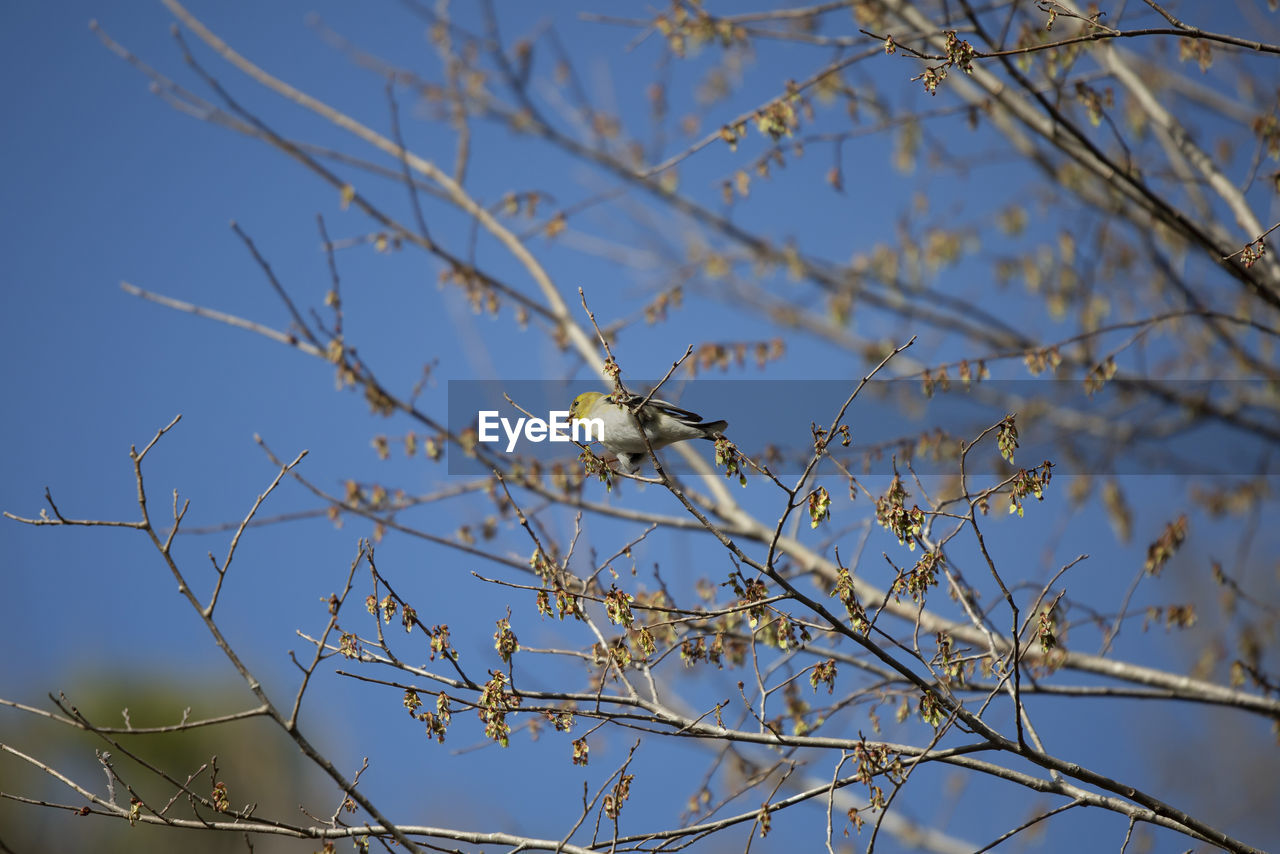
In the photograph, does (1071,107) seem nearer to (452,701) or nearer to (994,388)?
(994,388)

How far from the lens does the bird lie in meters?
3.88

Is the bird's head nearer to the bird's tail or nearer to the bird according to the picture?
the bird

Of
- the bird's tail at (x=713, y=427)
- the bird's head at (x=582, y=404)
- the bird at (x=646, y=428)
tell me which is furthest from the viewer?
the bird's head at (x=582, y=404)

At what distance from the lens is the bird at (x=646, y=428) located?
3.88 meters

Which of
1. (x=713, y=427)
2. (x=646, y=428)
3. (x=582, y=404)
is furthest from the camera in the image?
(x=582, y=404)

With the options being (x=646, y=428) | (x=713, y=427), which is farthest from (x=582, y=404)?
(x=713, y=427)

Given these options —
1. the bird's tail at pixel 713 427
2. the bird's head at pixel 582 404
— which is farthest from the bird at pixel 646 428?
the bird's head at pixel 582 404

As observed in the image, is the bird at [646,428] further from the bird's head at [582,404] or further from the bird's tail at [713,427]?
the bird's head at [582,404]

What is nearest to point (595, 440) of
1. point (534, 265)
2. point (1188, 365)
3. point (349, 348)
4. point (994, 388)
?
point (349, 348)

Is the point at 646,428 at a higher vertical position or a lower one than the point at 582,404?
lower

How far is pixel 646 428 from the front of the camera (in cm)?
412

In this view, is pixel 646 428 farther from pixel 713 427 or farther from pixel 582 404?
pixel 582 404

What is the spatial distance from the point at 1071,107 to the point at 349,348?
4236 millimetres

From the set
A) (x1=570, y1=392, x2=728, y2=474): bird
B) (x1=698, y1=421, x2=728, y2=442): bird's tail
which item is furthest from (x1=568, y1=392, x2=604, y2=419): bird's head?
(x1=698, y1=421, x2=728, y2=442): bird's tail
